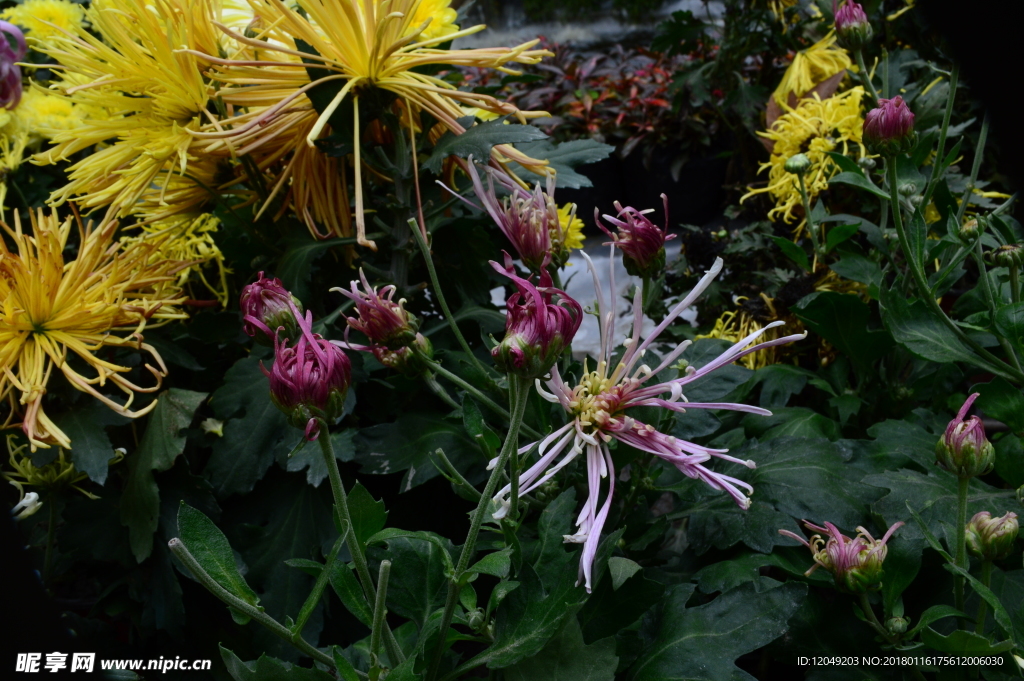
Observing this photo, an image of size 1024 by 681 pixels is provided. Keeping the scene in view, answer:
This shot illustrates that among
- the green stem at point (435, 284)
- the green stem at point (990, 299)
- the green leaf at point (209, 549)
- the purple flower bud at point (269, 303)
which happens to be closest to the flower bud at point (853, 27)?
the green stem at point (990, 299)

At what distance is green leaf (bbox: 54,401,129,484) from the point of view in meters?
0.58

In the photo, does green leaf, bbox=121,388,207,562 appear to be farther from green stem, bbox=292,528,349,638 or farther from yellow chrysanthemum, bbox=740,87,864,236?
yellow chrysanthemum, bbox=740,87,864,236

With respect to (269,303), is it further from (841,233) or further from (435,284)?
(841,233)

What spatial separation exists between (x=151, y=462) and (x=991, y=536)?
63cm

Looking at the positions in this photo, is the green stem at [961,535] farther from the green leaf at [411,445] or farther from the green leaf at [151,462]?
the green leaf at [151,462]

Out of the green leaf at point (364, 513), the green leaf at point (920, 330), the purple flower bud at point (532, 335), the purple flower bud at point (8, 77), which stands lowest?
the green leaf at point (920, 330)

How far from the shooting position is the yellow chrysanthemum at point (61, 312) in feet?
1.91

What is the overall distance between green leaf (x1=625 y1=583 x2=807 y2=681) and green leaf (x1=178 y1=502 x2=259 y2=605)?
241 mm

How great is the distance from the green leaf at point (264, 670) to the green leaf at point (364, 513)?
0.24 ft

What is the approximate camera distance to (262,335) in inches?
18.8

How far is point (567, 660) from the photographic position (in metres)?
0.42

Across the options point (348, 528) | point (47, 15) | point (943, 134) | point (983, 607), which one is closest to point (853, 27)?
point (943, 134)

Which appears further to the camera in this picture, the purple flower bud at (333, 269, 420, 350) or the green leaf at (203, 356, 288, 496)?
the green leaf at (203, 356, 288, 496)

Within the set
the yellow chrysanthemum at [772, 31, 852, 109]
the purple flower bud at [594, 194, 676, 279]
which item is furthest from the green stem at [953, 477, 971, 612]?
the yellow chrysanthemum at [772, 31, 852, 109]
